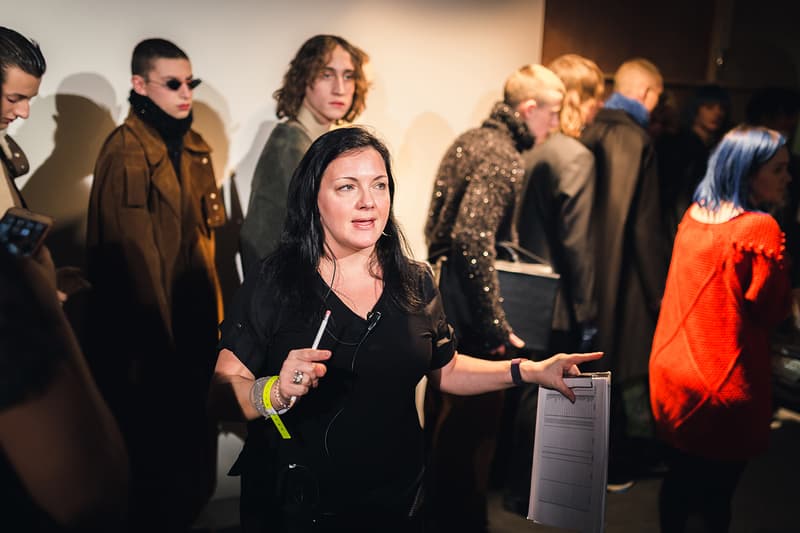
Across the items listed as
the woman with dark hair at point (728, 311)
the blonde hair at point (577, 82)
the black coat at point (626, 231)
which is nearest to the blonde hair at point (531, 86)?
the blonde hair at point (577, 82)

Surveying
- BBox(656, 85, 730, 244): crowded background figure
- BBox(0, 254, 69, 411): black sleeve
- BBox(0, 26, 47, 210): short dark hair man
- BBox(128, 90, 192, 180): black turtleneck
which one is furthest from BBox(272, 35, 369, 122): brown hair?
BBox(656, 85, 730, 244): crowded background figure

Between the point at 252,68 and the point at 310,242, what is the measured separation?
1.52 m

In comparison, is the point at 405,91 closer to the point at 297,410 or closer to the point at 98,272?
the point at 98,272

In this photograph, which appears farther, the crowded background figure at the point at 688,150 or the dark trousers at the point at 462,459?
the crowded background figure at the point at 688,150

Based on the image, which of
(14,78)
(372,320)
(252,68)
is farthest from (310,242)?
(252,68)

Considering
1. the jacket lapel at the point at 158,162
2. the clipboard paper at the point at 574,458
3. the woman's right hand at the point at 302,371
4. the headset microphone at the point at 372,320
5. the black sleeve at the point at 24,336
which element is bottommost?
the clipboard paper at the point at 574,458

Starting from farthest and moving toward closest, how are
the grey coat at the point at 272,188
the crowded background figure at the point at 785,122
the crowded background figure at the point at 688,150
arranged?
1. the crowded background figure at the point at 785,122
2. the crowded background figure at the point at 688,150
3. the grey coat at the point at 272,188

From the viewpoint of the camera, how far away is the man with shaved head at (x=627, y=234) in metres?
3.24

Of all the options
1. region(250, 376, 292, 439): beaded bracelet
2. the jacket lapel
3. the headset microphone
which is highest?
the jacket lapel

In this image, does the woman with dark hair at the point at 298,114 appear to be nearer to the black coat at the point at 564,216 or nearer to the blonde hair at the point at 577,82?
the black coat at the point at 564,216

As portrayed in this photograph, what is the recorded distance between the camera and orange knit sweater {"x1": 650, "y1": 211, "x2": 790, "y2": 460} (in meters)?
2.22

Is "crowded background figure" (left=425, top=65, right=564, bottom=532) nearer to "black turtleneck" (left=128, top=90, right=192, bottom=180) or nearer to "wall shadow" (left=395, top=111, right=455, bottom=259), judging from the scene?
"wall shadow" (left=395, top=111, right=455, bottom=259)

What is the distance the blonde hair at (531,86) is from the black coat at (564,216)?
240mm

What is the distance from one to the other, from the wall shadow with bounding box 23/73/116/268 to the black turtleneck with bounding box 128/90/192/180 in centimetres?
30
